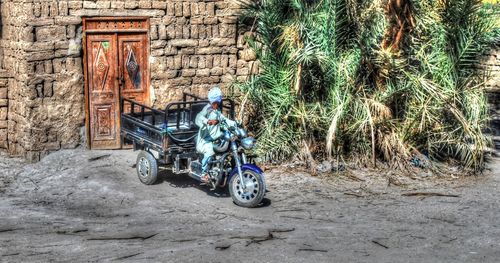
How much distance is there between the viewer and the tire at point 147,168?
34.6ft

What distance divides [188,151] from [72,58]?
266 cm

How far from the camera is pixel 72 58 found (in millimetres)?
11805

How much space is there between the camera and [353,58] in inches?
465

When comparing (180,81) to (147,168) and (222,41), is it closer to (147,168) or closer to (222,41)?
(222,41)

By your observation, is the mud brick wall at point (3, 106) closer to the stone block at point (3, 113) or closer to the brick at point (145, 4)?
the stone block at point (3, 113)

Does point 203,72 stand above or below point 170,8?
below

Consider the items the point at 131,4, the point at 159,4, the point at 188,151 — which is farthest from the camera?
the point at 159,4

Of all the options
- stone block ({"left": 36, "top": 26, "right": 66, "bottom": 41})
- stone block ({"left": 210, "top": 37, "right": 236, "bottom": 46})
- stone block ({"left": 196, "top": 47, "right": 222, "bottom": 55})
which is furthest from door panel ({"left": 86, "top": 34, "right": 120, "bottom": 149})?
stone block ({"left": 210, "top": 37, "right": 236, "bottom": 46})

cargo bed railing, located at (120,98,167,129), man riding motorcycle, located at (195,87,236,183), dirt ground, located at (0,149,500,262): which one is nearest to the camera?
dirt ground, located at (0,149,500,262)

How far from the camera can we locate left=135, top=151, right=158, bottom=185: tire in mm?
10555

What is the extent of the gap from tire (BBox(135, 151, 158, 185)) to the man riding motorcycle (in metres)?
0.83

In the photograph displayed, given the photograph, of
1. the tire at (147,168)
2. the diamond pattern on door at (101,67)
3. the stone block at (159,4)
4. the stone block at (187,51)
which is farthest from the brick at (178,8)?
the tire at (147,168)

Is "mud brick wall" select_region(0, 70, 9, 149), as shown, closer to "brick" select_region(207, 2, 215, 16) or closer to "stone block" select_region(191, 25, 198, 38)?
"stone block" select_region(191, 25, 198, 38)

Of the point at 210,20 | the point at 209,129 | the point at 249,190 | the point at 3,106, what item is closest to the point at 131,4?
the point at 210,20
